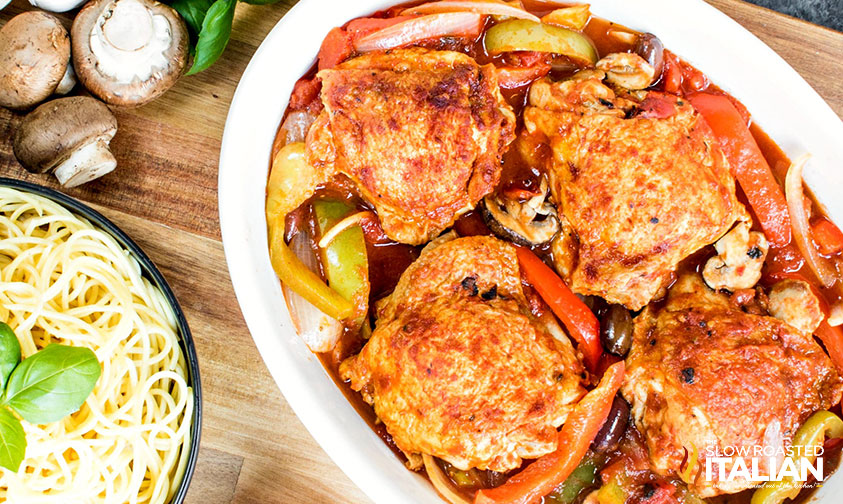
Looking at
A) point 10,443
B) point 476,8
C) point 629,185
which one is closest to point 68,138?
point 10,443

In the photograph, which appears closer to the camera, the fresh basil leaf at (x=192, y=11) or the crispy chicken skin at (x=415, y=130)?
the crispy chicken skin at (x=415, y=130)

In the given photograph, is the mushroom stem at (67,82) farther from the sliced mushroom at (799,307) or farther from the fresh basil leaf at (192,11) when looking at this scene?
the sliced mushroom at (799,307)

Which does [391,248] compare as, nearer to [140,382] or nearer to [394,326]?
[394,326]

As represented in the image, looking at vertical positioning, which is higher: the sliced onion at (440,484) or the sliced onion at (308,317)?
the sliced onion at (308,317)

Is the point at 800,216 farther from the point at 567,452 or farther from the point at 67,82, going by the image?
the point at 67,82

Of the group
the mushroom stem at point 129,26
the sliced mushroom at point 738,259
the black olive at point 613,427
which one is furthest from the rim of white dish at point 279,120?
the black olive at point 613,427

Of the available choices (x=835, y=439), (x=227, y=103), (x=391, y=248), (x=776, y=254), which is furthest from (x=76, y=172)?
(x=835, y=439)

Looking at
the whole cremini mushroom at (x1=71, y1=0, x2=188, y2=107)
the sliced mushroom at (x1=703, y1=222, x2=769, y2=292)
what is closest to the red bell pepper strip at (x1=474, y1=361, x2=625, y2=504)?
the sliced mushroom at (x1=703, y1=222, x2=769, y2=292)

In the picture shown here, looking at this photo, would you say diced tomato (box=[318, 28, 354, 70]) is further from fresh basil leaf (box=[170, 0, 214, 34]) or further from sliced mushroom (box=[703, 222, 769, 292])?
sliced mushroom (box=[703, 222, 769, 292])
